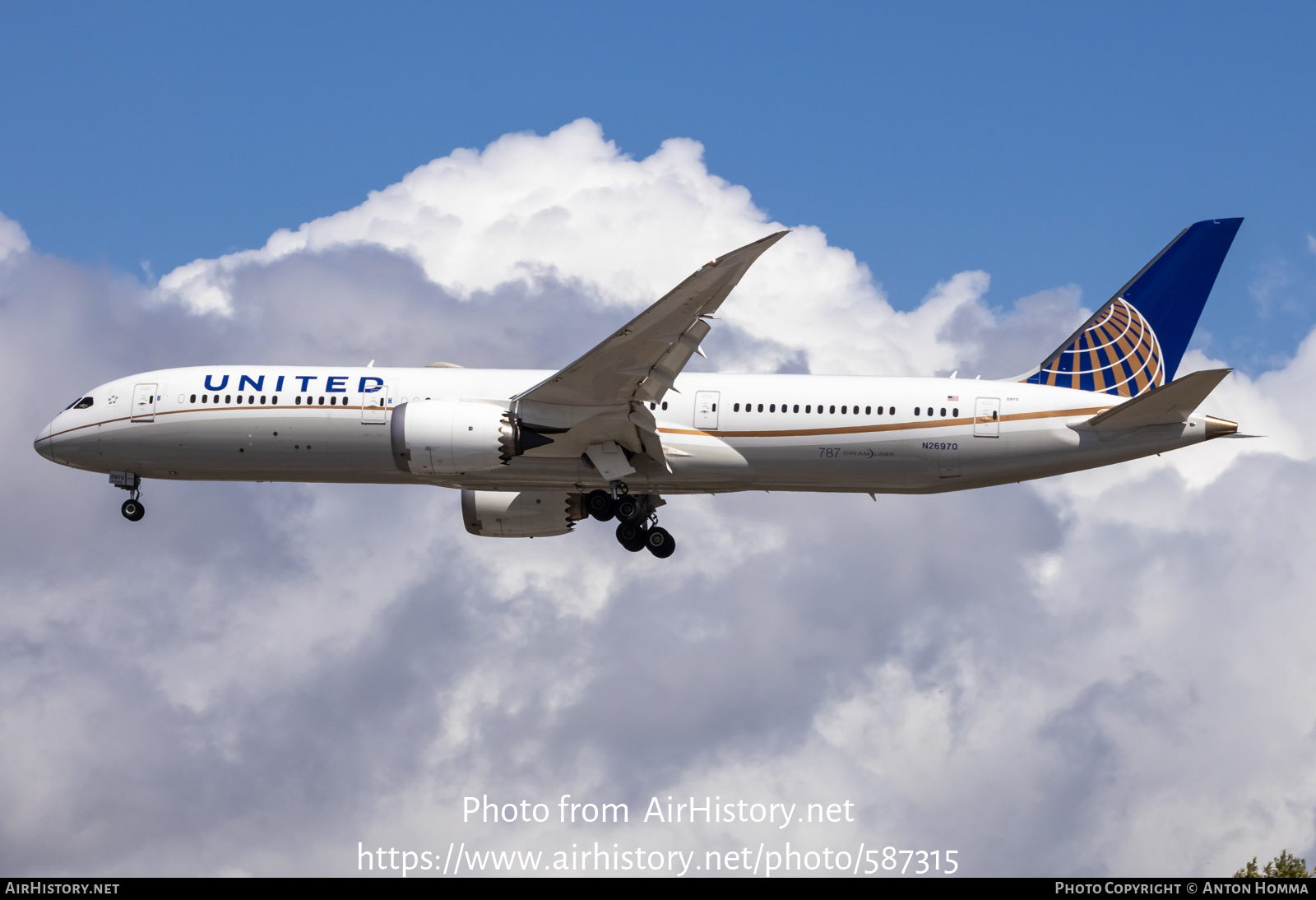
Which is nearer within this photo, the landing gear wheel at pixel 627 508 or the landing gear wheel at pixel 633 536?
the landing gear wheel at pixel 627 508

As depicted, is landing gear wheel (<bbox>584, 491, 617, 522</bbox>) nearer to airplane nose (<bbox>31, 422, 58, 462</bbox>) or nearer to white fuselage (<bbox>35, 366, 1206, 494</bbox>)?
white fuselage (<bbox>35, 366, 1206, 494</bbox>)

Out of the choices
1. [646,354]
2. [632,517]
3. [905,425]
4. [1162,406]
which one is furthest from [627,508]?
[1162,406]

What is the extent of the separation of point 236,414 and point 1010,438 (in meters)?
19.8

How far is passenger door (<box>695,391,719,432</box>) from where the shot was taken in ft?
129

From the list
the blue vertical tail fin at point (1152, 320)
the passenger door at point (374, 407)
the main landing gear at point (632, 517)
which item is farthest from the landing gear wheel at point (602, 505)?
the blue vertical tail fin at point (1152, 320)

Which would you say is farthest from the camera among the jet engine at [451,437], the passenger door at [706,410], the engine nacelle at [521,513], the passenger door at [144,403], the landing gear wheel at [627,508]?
the engine nacelle at [521,513]

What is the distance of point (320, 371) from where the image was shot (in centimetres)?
4069

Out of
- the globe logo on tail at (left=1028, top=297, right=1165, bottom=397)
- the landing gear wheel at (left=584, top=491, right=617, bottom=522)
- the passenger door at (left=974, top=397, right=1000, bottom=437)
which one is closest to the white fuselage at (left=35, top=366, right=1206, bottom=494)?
the passenger door at (left=974, top=397, right=1000, bottom=437)

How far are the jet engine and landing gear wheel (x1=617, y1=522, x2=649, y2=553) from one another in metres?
4.52

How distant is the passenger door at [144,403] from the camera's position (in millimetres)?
41250

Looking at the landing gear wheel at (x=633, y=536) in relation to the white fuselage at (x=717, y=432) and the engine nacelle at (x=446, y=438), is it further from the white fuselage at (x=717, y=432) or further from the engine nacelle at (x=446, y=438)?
the engine nacelle at (x=446, y=438)

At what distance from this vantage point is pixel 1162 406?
37.4 m

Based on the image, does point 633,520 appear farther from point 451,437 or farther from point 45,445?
point 45,445

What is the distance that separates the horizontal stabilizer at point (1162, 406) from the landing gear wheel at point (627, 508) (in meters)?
11.8
